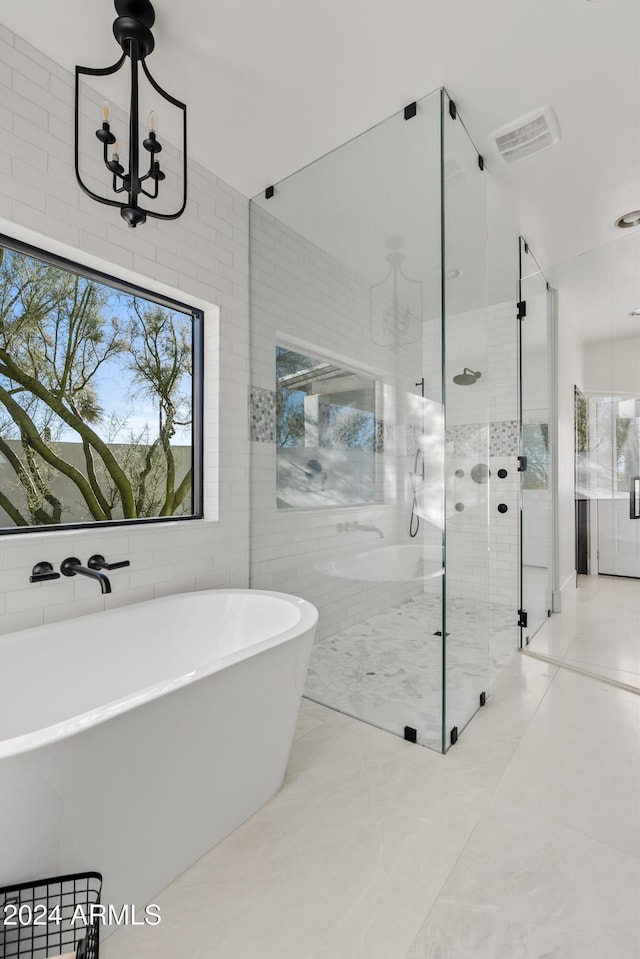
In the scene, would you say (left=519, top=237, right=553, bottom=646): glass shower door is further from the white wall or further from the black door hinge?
the black door hinge

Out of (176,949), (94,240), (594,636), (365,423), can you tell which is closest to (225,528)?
(365,423)

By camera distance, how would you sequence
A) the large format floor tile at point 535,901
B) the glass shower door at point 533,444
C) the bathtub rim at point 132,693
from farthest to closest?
the glass shower door at point 533,444 → the large format floor tile at point 535,901 → the bathtub rim at point 132,693

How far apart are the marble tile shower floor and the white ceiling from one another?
7.30ft

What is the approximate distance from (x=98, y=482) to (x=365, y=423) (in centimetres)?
132

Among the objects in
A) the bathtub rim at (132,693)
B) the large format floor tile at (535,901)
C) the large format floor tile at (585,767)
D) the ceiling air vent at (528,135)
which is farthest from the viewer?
the ceiling air vent at (528,135)

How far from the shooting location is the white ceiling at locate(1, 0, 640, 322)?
1730mm

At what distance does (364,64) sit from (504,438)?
291cm

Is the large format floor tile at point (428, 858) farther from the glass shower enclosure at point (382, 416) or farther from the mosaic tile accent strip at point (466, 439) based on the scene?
the mosaic tile accent strip at point (466, 439)

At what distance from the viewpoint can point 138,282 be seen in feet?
7.72

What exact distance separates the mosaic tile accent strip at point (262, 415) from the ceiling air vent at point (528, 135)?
1.73 meters

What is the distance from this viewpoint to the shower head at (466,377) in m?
2.18

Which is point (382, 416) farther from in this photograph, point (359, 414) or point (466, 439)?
point (466, 439)

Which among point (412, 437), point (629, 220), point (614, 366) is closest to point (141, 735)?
point (412, 437)

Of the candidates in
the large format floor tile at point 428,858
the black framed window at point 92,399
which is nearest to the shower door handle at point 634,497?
the large format floor tile at point 428,858
